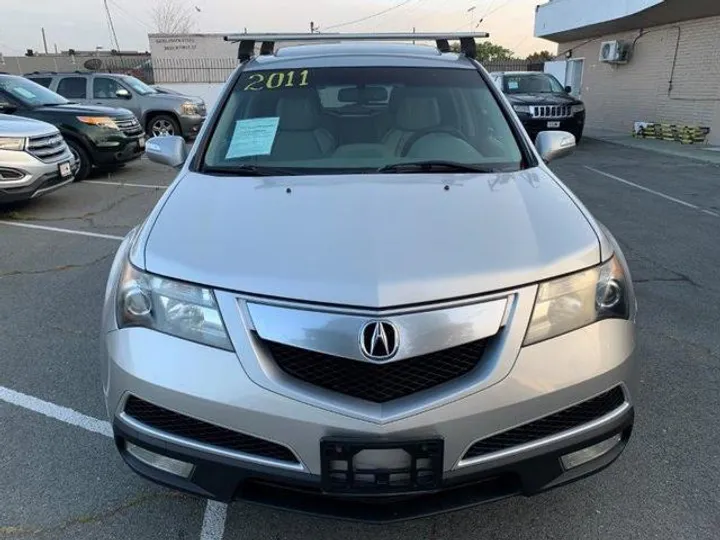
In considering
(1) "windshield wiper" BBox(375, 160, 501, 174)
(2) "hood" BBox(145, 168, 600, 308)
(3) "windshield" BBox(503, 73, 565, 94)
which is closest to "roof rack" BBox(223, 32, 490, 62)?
(1) "windshield wiper" BBox(375, 160, 501, 174)

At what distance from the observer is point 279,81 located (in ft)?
11.4

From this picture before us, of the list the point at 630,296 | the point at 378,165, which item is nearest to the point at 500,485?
the point at 630,296

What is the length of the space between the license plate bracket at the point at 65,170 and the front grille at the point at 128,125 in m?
2.55

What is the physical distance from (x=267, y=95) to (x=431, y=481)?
7.82 feet


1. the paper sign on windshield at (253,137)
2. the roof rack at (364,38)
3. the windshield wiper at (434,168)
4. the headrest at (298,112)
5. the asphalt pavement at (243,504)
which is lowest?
the asphalt pavement at (243,504)

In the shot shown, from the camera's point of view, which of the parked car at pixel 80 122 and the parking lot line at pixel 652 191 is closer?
the parking lot line at pixel 652 191

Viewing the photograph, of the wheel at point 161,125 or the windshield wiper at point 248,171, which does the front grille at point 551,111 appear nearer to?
the wheel at point 161,125

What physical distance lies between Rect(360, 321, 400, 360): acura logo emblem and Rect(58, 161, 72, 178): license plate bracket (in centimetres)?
717

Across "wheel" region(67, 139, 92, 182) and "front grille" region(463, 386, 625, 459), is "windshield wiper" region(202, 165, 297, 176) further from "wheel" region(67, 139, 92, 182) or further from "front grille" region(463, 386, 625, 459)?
"wheel" region(67, 139, 92, 182)

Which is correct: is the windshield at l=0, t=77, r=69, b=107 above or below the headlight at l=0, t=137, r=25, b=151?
above

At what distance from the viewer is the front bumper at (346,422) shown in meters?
1.82

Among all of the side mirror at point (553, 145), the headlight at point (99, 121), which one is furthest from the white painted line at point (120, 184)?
the side mirror at point (553, 145)

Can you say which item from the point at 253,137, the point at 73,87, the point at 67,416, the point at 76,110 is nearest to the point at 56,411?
the point at 67,416

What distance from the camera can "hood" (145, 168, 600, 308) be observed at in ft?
6.24
